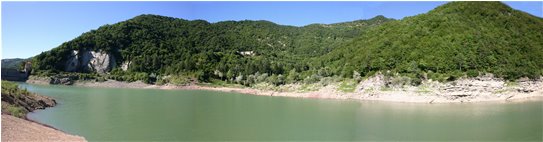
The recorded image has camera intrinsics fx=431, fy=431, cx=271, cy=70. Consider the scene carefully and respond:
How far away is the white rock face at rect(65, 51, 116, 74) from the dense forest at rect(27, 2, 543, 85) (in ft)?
5.65

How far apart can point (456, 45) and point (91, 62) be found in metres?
101

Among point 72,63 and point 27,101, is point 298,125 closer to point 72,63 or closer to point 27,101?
point 27,101

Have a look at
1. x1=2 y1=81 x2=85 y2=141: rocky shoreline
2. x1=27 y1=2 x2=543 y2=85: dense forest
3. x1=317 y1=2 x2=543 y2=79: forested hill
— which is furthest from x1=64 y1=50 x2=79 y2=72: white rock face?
x1=2 y1=81 x2=85 y2=141: rocky shoreline

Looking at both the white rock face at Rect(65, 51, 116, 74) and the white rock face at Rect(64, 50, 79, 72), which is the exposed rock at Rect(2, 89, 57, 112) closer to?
the white rock face at Rect(65, 51, 116, 74)

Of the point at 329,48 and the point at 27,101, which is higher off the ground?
the point at 329,48

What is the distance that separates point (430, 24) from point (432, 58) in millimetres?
14688

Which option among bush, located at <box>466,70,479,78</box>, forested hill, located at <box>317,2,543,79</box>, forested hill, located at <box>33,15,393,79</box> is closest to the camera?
bush, located at <box>466,70,479,78</box>

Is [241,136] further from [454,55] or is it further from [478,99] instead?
[454,55]

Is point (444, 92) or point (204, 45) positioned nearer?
point (444, 92)

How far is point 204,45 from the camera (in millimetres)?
154875

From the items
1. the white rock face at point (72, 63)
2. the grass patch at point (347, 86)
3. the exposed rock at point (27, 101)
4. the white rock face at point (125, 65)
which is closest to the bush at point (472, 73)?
the grass patch at point (347, 86)

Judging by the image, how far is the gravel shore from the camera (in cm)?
2034

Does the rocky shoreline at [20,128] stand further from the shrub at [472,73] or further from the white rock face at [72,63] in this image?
the white rock face at [72,63]

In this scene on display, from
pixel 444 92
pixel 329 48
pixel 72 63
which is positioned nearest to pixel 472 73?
pixel 444 92
